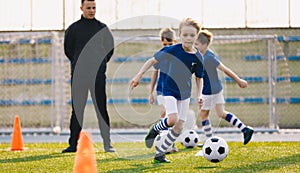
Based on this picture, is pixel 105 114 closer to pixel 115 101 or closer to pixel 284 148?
pixel 284 148

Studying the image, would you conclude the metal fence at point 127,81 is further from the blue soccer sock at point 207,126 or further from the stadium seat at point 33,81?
the blue soccer sock at point 207,126

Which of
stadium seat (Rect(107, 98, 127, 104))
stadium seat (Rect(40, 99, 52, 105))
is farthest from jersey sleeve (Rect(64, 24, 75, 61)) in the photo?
stadium seat (Rect(40, 99, 52, 105))

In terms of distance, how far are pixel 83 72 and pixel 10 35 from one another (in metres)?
7.09

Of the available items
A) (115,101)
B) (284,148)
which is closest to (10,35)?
(115,101)

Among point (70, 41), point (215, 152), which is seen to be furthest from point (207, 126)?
point (215, 152)

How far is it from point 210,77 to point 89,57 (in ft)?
5.70

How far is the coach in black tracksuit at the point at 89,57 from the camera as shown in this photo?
905cm

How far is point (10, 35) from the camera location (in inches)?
624

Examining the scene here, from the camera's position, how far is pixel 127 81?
16.4m

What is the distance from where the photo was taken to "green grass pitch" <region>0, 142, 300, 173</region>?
22.9 feet

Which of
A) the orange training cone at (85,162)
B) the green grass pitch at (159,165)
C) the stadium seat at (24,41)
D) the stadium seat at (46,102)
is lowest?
the green grass pitch at (159,165)

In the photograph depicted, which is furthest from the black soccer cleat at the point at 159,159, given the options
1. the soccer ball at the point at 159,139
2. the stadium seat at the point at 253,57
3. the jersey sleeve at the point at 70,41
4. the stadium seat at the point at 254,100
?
the stadium seat at the point at 253,57

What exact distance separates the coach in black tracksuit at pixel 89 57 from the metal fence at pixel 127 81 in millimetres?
6283

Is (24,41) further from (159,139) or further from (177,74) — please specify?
(177,74)
